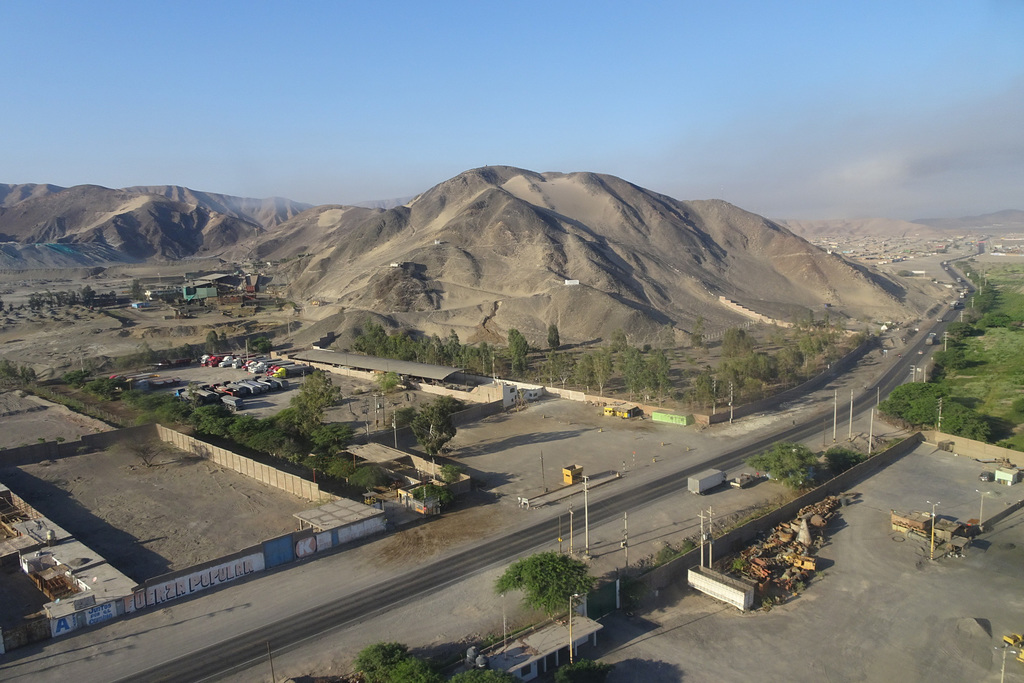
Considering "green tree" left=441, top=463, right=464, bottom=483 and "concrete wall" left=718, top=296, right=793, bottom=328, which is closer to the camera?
"green tree" left=441, top=463, right=464, bottom=483

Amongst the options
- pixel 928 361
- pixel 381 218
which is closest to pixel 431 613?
pixel 928 361

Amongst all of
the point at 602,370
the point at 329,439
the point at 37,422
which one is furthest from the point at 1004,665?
the point at 37,422

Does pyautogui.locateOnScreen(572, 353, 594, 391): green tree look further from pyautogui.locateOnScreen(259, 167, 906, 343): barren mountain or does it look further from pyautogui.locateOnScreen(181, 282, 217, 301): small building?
pyautogui.locateOnScreen(181, 282, 217, 301): small building

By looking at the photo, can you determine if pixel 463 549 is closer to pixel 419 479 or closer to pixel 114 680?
pixel 419 479

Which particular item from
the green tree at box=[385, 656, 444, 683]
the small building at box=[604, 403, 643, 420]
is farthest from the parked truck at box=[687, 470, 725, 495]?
the green tree at box=[385, 656, 444, 683]

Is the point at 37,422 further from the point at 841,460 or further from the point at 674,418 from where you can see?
the point at 841,460

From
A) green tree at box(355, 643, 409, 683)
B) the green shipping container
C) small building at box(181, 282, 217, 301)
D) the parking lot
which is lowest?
the parking lot

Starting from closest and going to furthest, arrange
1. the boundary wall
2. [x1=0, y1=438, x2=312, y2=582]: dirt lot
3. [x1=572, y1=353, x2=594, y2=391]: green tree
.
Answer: the boundary wall < [x1=0, y1=438, x2=312, y2=582]: dirt lot < [x1=572, y1=353, x2=594, y2=391]: green tree
